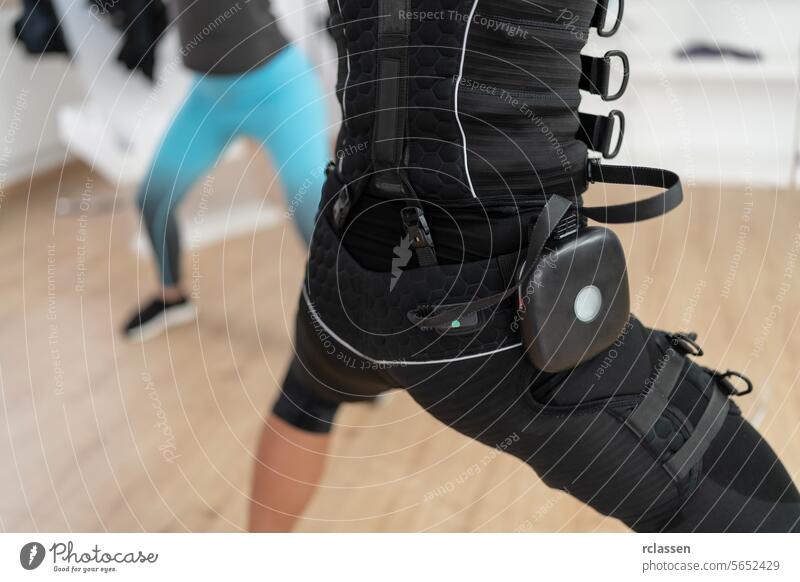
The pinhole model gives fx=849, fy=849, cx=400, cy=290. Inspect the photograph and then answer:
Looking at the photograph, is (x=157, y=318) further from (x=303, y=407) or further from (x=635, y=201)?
(x=635, y=201)

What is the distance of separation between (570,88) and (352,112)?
16 cm

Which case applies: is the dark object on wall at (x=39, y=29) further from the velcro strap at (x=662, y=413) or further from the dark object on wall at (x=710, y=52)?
the velcro strap at (x=662, y=413)

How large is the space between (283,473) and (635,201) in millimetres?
434

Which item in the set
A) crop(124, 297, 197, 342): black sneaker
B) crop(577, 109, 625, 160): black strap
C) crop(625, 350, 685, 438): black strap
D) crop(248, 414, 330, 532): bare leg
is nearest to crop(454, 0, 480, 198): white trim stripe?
crop(577, 109, 625, 160): black strap

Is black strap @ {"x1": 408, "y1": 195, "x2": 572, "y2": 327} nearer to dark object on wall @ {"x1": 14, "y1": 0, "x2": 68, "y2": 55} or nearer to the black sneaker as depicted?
the black sneaker

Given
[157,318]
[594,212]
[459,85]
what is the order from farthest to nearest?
1. [157,318]
2. [594,212]
3. [459,85]

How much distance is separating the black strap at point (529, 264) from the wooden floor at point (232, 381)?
24.0 inches

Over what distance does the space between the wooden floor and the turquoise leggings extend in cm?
37

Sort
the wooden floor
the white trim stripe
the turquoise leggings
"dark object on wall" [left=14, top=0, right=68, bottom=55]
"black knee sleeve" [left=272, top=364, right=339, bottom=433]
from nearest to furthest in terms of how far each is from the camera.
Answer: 1. the white trim stripe
2. "black knee sleeve" [left=272, top=364, right=339, bottom=433]
3. the wooden floor
4. the turquoise leggings
5. "dark object on wall" [left=14, top=0, right=68, bottom=55]

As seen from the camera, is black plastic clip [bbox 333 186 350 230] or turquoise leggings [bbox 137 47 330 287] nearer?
black plastic clip [bbox 333 186 350 230]

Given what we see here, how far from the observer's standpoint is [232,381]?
1.59 m

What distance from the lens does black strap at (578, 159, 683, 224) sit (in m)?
0.65

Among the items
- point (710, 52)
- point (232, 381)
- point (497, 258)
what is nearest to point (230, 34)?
point (232, 381)
